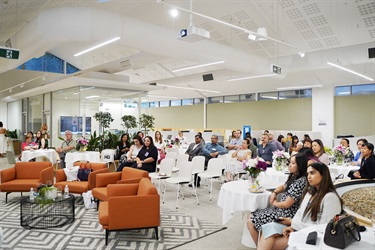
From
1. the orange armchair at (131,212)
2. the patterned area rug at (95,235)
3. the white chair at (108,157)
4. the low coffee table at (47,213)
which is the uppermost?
the white chair at (108,157)

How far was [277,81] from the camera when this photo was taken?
1448cm

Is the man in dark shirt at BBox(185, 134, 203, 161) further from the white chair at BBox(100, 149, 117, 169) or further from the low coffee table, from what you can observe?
the low coffee table

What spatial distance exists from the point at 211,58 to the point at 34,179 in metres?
5.53

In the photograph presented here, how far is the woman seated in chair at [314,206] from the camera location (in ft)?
8.82

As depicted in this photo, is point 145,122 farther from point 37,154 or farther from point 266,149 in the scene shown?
point 266,149

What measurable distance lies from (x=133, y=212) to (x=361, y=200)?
2.60 meters

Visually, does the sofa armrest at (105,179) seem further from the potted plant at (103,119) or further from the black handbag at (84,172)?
the potted plant at (103,119)

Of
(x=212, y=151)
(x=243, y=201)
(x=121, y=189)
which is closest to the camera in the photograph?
(x=243, y=201)

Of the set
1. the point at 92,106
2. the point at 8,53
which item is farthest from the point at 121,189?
the point at 92,106

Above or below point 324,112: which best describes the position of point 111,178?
below

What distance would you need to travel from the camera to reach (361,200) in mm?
3055

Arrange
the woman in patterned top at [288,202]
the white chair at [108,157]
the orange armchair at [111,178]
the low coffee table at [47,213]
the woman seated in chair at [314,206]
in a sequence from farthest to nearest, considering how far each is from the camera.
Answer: the white chair at [108,157], the orange armchair at [111,178], the low coffee table at [47,213], the woman in patterned top at [288,202], the woman seated in chair at [314,206]

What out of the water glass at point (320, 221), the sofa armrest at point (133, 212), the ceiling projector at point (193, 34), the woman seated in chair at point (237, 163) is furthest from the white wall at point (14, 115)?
the water glass at point (320, 221)

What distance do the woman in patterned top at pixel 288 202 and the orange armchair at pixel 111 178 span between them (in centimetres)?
212
